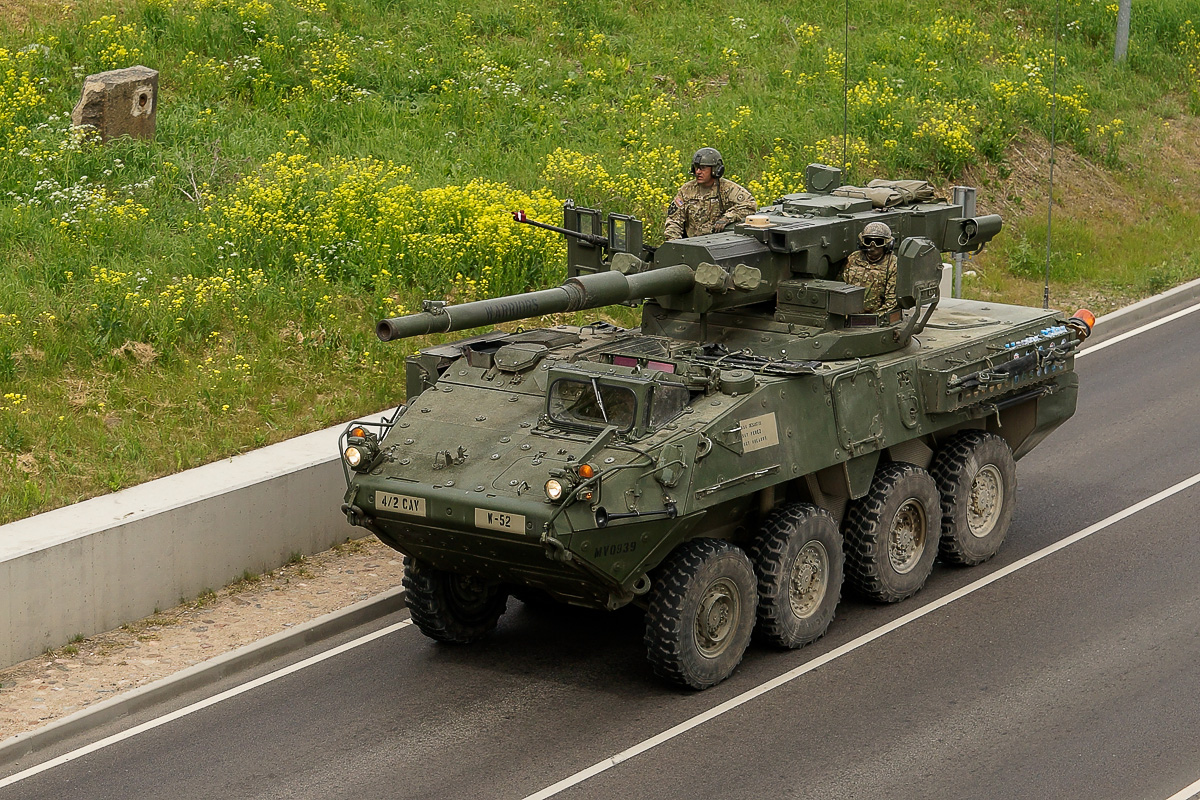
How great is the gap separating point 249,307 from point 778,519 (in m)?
5.96

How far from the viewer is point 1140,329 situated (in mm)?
18906

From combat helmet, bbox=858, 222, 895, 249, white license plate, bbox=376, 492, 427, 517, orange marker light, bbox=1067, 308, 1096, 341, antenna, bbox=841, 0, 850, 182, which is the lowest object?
white license plate, bbox=376, 492, 427, 517

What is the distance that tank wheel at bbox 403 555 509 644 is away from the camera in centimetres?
1073

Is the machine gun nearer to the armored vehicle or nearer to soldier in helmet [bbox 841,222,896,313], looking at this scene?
the armored vehicle

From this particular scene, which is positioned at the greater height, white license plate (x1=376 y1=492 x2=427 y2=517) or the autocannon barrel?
the autocannon barrel

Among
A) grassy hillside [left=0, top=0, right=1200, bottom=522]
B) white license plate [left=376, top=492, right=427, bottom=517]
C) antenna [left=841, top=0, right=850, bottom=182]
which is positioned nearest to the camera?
white license plate [left=376, top=492, right=427, bottom=517]

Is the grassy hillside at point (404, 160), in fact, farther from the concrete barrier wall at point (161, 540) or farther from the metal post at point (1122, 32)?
the concrete barrier wall at point (161, 540)

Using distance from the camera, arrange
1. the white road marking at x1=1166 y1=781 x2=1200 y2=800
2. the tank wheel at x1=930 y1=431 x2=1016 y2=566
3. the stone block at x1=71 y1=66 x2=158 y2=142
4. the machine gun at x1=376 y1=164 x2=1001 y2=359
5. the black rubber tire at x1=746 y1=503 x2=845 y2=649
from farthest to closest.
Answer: the stone block at x1=71 y1=66 x2=158 y2=142
the tank wheel at x1=930 y1=431 x2=1016 y2=566
the machine gun at x1=376 y1=164 x2=1001 y2=359
the black rubber tire at x1=746 y1=503 x2=845 y2=649
the white road marking at x1=1166 y1=781 x2=1200 y2=800

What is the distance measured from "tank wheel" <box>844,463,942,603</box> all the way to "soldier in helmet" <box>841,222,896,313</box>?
119 cm

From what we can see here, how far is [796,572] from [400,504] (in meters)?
2.70

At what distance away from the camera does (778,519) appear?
1068cm

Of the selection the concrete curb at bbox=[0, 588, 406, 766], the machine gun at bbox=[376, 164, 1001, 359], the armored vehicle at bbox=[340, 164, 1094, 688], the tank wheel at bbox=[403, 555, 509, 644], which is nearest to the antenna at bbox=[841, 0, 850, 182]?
the armored vehicle at bbox=[340, 164, 1094, 688]

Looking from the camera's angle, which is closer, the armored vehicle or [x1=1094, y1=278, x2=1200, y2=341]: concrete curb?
the armored vehicle

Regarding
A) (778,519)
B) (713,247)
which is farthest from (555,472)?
(713,247)
